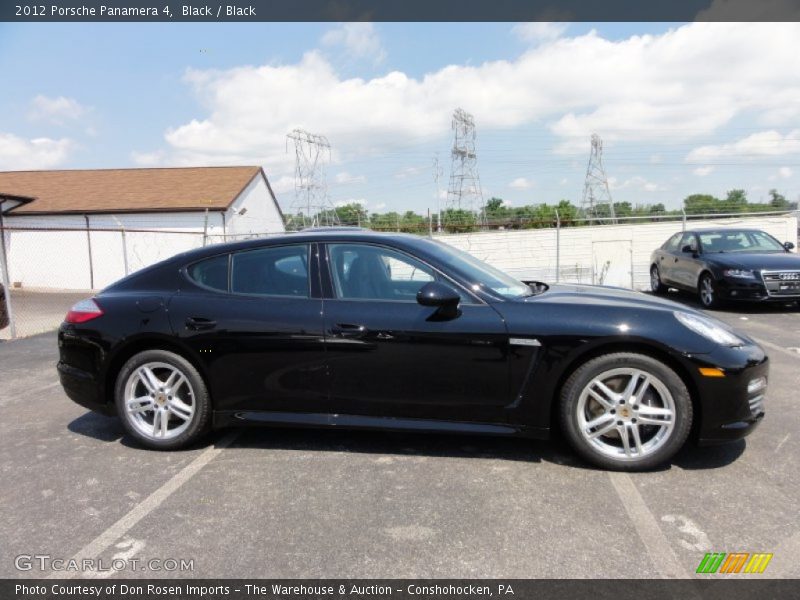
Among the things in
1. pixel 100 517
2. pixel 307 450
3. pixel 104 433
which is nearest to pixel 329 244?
pixel 307 450

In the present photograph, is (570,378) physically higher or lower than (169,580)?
higher

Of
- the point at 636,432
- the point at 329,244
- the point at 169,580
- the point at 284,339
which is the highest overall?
the point at 329,244

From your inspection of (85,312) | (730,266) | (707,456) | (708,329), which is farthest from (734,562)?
(730,266)

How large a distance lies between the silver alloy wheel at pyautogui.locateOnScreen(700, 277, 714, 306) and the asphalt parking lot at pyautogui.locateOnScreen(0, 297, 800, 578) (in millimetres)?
6000

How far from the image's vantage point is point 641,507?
2.80m

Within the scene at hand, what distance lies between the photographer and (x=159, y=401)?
12.2ft

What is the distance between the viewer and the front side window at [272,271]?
362cm

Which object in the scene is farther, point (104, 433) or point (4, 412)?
point (4, 412)

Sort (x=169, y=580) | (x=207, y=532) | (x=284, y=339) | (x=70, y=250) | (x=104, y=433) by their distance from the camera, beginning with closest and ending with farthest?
(x=169, y=580), (x=207, y=532), (x=284, y=339), (x=104, y=433), (x=70, y=250)

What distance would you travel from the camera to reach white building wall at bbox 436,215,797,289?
1352 centimetres

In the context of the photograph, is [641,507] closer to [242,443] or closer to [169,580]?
[169,580]

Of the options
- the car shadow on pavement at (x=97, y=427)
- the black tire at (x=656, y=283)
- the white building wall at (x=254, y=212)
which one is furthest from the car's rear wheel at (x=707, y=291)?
the white building wall at (x=254, y=212)

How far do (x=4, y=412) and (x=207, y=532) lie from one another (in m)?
3.27

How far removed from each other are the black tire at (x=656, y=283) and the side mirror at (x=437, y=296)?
10118mm
